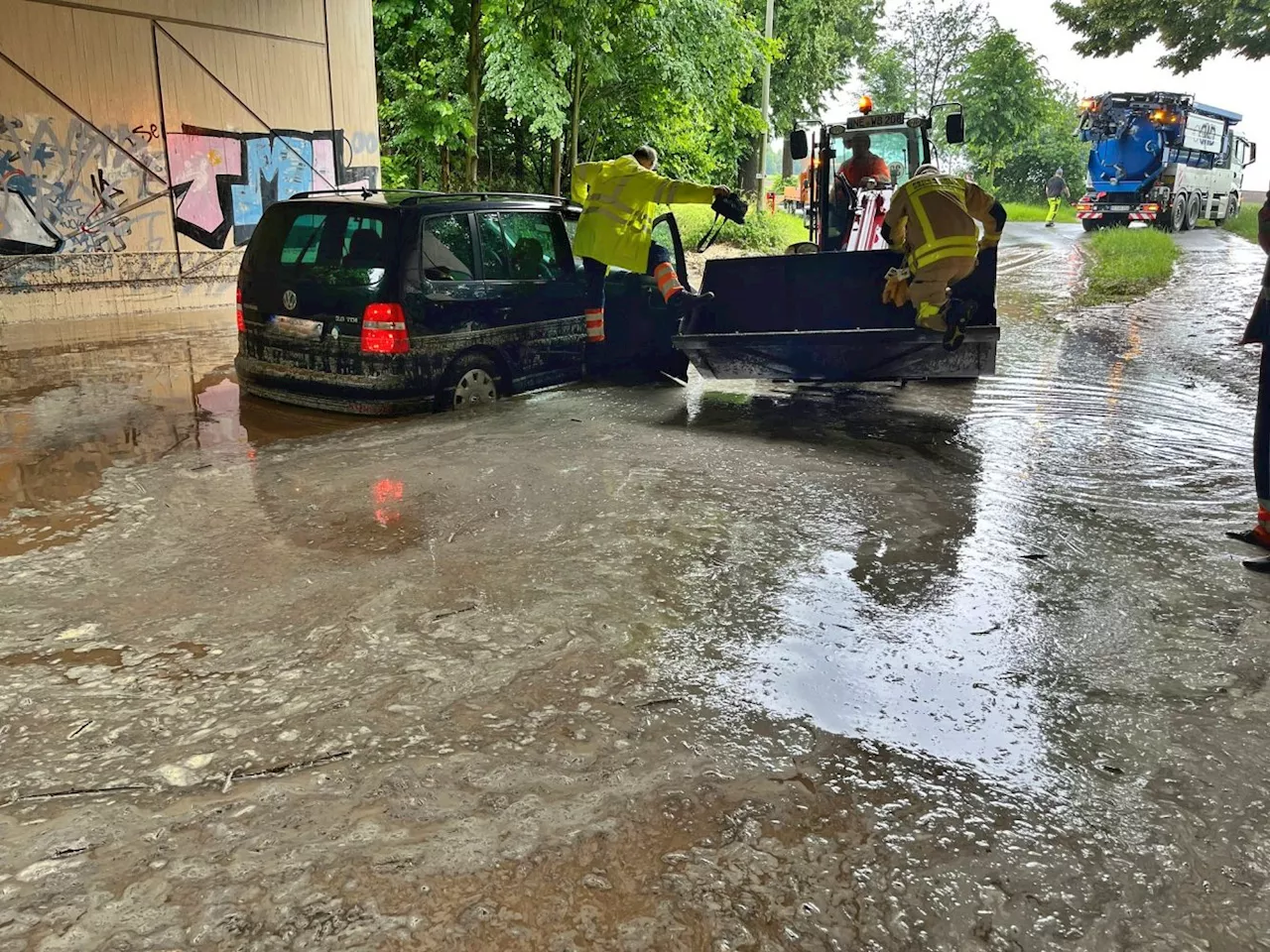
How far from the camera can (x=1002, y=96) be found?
4538 centimetres

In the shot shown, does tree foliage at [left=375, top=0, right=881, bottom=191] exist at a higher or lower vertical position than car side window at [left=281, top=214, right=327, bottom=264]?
higher

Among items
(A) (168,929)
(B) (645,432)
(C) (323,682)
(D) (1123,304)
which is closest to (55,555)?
(C) (323,682)

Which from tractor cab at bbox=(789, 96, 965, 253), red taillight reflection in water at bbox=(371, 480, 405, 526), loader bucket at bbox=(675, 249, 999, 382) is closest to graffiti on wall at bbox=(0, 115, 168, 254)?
tractor cab at bbox=(789, 96, 965, 253)

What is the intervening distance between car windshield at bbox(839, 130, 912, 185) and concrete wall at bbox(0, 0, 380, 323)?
357 inches

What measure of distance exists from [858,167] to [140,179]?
1029 centimetres

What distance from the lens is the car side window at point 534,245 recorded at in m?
7.61

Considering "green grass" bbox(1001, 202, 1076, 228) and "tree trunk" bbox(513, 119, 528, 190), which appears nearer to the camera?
"tree trunk" bbox(513, 119, 528, 190)

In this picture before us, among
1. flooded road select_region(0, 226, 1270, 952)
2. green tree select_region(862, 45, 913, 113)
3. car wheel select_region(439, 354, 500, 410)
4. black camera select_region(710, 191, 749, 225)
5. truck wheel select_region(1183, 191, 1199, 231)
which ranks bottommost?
flooded road select_region(0, 226, 1270, 952)

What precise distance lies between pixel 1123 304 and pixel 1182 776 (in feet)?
44.2

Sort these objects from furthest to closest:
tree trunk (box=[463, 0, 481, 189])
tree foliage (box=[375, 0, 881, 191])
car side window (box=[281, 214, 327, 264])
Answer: tree trunk (box=[463, 0, 481, 189])
tree foliage (box=[375, 0, 881, 191])
car side window (box=[281, 214, 327, 264])

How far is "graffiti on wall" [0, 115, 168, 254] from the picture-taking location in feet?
41.8

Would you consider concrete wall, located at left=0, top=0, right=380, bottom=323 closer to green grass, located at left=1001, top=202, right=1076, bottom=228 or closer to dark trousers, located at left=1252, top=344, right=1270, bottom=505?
dark trousers, located at left=1252, top=344, right=1270, bottom=505

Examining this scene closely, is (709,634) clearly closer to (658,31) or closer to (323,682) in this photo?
(323,682)

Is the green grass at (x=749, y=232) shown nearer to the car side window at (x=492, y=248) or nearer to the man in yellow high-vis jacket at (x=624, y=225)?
the man in yellow high-vis jacket at (x=624, y=225)
